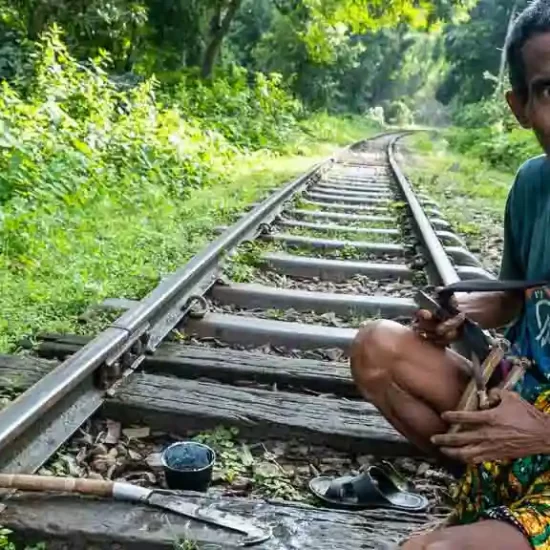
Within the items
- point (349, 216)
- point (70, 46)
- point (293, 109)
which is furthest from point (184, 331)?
point (293, 109)

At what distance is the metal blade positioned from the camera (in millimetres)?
1997

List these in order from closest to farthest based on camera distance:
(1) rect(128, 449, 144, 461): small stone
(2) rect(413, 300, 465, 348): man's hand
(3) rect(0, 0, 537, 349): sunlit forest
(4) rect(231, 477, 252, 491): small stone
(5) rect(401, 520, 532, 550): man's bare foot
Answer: (5) rect(401, 520, 532, 550): man's bare foot, (2) rect(413, 300, 465, 348): man's hand, (4) rect(231, 477, 252, 491): small stone, (1) rect(128, 449, 144, 461): small stone, (3) rect(0, 0, 537, 349): sunlit forest

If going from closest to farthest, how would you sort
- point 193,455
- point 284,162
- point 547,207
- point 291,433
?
point 547,207 < point 193,455 < point 291,433 < point 284,162

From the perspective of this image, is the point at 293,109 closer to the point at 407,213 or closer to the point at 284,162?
the point at 284,162

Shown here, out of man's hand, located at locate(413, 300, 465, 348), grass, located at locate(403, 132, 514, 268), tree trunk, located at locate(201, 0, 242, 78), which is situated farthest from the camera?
tree trunk, located at locate(201, 0, 242, 78)

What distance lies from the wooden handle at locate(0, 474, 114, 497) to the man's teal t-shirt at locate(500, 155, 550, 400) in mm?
1092

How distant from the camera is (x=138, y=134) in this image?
9.48 metres

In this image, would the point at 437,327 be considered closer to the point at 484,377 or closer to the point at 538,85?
the point at 484,377

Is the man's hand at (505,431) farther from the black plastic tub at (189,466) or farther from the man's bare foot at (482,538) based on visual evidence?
the black plastic tub at (189,466)

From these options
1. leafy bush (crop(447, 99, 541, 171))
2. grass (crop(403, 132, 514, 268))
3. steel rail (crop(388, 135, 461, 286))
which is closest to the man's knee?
steel rail (crop(388, 135, 461, 286))

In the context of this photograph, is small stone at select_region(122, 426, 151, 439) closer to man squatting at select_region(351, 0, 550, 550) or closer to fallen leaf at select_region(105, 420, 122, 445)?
fallen leaf at select_region(105, 420, 122, 445)

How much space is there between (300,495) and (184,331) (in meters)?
1.51

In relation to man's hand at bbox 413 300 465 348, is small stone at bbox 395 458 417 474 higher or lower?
lower

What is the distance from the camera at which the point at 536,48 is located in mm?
1750
